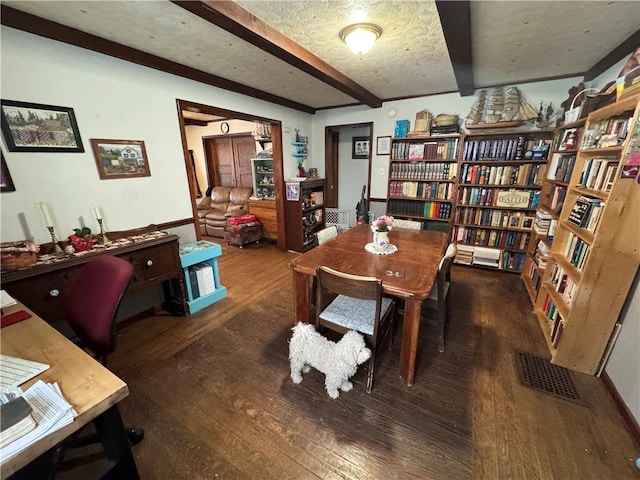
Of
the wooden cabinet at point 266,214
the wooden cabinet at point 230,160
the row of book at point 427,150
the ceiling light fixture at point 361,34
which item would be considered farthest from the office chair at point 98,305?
the wooden cabinet at point 230,160

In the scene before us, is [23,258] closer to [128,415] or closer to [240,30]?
[128,415]

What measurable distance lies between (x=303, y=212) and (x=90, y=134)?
8.82 feet

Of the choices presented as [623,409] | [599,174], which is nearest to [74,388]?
[623,409]

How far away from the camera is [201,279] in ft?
8.59

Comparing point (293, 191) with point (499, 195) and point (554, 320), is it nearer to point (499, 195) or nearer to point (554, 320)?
point (499, 195)

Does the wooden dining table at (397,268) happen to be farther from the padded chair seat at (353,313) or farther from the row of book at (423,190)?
the row of book at (423,190)

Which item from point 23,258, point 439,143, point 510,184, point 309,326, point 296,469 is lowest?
point 296,469

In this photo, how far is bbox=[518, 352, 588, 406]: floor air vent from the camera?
1654mm

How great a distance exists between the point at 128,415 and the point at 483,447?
2.00 meters

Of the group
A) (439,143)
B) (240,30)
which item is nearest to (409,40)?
(240,30)

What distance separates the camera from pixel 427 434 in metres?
1.42

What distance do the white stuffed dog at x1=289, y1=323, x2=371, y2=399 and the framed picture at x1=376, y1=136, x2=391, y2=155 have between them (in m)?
3.16

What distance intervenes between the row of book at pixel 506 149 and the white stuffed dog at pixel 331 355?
9.47 feet

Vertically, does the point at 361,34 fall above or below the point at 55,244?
above
